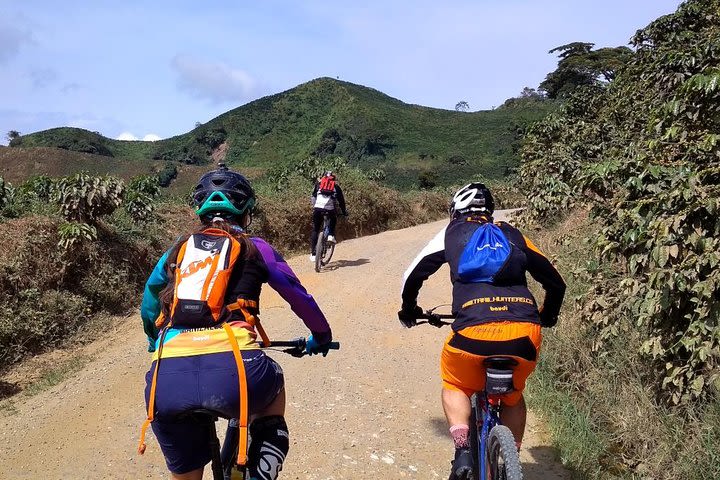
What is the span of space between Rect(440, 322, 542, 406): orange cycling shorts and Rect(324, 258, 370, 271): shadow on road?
7.70 m

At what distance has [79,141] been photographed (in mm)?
73250

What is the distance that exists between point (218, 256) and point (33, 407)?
13.6ft

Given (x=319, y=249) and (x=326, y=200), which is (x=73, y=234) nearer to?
(x=319, y=249)

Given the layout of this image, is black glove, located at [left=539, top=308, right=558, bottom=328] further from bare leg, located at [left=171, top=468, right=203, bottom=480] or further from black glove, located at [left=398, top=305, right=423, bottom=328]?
bare leg, located at [left=171, top=468, right=203, bottom=480]

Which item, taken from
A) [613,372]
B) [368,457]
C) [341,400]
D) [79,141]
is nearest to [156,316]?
[368,457]

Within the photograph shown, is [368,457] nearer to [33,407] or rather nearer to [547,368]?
[547,368]

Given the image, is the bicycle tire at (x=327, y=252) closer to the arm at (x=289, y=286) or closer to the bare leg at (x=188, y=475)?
the arm at (x=289, y=286)

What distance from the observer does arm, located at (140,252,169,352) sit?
8.66 ft

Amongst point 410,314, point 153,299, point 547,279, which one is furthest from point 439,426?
point 153,299

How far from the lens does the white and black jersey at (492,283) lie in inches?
119

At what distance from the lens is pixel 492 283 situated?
3.10 m

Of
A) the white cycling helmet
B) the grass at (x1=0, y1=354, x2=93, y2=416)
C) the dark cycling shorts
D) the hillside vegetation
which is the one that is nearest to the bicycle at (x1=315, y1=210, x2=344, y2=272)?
the grass at (x1=0, y1=354, x2=93, y2=416)

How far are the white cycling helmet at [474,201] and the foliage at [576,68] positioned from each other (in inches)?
1264

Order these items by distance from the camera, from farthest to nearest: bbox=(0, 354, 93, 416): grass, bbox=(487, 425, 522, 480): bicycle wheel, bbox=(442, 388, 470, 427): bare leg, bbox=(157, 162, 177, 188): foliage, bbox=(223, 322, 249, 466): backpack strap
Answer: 1. bbox=(157, 162, 177, 188): foliage
2. bbox=(0, 354, 93, 416): grass
3. bbox=(442, 388, 470, 427): bare leg
4. bbox=(487, 425, 522, 480): bicycle wheel
5. bbox=(223, 322, 249, 466): backpack strap
